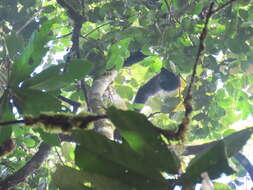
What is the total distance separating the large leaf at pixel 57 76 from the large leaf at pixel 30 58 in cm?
7

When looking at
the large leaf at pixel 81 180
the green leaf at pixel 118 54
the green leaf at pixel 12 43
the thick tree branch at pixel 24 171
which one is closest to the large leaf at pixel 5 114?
the large leaf at pixel 81 180

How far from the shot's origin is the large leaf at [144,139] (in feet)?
4.21

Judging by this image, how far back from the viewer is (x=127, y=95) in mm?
4020

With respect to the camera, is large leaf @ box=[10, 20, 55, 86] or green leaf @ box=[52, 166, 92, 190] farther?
large leaf @ box=[10, 20, 55, 86]

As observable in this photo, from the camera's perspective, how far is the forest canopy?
1.32m

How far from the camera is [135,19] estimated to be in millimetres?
3785

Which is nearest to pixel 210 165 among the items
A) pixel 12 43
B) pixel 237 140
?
pixel 237 140

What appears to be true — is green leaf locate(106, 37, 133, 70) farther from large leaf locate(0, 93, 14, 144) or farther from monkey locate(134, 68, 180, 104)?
large leaf locate(0, 93, 14, 144)

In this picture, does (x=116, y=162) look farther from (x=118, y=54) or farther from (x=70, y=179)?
(x=118, y=54)

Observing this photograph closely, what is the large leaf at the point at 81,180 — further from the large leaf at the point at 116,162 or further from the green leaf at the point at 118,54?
the green leaf at the point at 118,54

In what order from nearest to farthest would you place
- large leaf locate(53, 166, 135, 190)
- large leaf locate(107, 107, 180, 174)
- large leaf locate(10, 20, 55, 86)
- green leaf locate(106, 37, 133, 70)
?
large leaf locate(107, 107, 180, 174) < large leaf locate(53, 166, 135, 190) < large leaf locate(10, 20, 55, 86) < green leaf locate(106, 37, 133, 70)

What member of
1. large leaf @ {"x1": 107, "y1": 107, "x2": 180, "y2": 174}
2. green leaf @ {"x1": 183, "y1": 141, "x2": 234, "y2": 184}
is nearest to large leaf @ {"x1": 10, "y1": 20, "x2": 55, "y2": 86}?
large leaf @ {"x1": 107, "y1": 107, "x2": 180, "y2": 174}

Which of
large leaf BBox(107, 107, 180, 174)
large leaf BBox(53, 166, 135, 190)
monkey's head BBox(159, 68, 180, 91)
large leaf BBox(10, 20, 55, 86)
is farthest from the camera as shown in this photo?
monkey's head BBox(159, 68, 180, 91)

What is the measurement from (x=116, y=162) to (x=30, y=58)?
1007 millimetres
